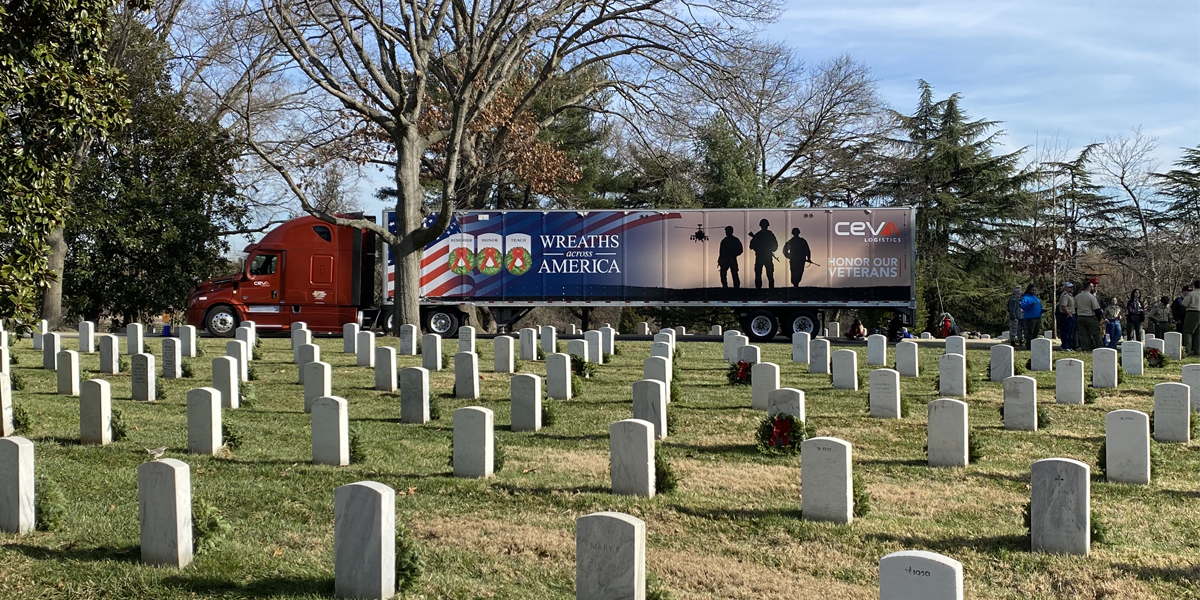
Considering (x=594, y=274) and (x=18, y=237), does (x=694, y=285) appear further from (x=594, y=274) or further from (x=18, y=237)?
(x=18, y=237)

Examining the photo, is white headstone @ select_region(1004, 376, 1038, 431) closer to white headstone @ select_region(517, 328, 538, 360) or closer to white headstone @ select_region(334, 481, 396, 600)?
white headstone @ select_region(334, 481, 396, 600)

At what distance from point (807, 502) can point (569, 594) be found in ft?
7.77

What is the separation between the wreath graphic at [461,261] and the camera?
2725cm

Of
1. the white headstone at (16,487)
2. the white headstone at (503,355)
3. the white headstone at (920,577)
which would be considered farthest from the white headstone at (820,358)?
the white headstone at (920,577)

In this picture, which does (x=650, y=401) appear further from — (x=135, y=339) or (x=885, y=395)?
(x=135, y=339)

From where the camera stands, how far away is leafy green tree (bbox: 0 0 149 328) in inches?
354

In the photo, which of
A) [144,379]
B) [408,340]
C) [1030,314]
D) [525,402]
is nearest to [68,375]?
[144,379]

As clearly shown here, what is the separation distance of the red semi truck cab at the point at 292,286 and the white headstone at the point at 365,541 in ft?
70.4

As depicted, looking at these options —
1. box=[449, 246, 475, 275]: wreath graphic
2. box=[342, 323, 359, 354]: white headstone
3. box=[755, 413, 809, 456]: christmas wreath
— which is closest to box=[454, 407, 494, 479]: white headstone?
box=[755, 413, 809, 456]: christmas wreath

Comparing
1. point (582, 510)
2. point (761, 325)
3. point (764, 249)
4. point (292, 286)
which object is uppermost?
point (764, 249)

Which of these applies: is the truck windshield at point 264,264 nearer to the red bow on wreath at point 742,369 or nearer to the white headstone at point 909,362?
the red bow on wreath at point 742,369

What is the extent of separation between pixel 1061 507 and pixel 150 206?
91.2ft

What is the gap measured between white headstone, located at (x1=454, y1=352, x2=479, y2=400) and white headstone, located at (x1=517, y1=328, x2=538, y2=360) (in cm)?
515

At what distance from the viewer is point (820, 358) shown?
17.5 m
